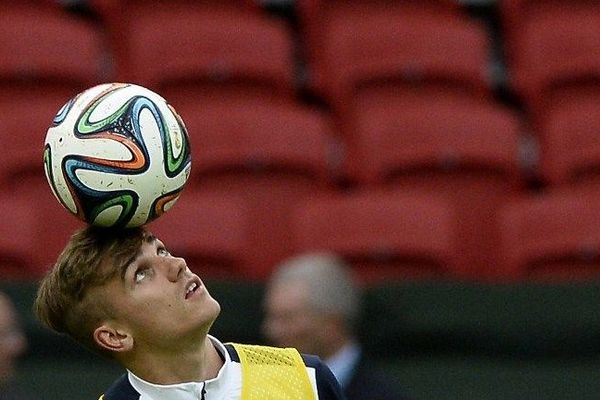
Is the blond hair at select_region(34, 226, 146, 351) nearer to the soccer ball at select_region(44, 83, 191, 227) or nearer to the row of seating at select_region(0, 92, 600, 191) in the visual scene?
the soccer ball at select_region(44, 83, 191, 227)

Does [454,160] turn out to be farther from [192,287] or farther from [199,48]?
[192,287]

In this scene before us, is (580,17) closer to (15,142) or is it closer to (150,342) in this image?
(15,142)

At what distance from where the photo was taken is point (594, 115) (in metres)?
6.99

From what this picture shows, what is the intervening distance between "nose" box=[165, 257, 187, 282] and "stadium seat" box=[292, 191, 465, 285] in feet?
8.64

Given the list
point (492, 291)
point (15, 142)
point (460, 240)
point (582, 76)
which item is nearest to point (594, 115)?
point (582, 76)

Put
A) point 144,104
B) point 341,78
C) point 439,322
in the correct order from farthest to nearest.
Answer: point 341,78 → point 439,322 → point 144,104

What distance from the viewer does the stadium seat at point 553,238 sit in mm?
6340

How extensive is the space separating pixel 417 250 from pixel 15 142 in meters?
1.79

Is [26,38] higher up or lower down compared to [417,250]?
higher up

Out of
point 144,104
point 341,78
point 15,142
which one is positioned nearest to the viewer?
point 144,104

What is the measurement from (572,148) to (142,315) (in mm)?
3707

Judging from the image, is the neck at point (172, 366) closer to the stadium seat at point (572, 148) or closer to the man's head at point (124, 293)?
the man's head at point (124, 293)

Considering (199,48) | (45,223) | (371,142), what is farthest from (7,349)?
(199,48)

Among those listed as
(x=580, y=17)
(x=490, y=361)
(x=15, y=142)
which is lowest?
(x=490, y=361)
